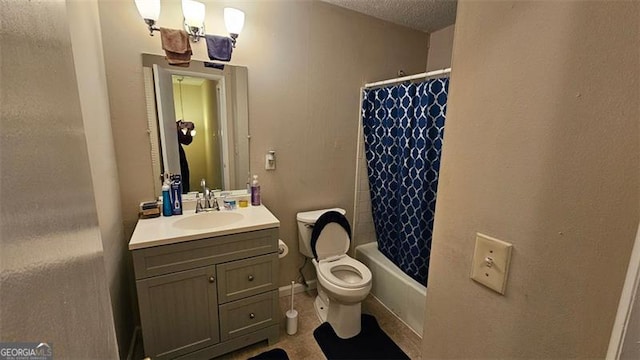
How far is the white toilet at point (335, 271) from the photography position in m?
1.79

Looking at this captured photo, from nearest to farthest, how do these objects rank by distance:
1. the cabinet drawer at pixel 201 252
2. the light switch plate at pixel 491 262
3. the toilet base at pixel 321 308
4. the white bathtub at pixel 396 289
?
1. the light switch plate at pixel 491 262
2. the cabinet drawer at pixel 201 252
3. the white bathtub at pixel 396 289
4. the toilet base at pixel 321 308

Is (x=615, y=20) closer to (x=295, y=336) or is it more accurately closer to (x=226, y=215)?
(x=226, y=215)

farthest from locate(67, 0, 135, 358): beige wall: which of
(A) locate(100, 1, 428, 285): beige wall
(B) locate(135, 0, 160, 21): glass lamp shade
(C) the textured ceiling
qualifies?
(C) the textured ceiling

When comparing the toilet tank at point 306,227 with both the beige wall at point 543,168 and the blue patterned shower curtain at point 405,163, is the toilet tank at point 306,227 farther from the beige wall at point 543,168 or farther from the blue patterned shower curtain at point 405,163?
the beige wall at point 543,168

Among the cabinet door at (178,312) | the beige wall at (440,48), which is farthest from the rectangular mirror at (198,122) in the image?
the beige wall at (440,48)

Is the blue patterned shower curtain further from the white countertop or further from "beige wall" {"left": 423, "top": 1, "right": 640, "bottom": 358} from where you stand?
"beige wall" {"left": 423, "top": 1, "right": 640, "bottom": 358}

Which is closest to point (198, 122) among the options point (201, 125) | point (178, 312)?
point (201, 125)

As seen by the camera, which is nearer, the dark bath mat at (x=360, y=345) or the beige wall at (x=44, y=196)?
the beige wall at (x=44, y=196)

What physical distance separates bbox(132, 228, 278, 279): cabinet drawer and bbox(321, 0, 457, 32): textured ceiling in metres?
1.77

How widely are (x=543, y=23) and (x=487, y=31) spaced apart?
0.10 meters

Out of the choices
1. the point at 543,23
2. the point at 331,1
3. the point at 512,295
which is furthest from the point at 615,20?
the point at 331,1

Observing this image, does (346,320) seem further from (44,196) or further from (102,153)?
(44,196)

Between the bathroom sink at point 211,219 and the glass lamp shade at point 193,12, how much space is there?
1167 mm

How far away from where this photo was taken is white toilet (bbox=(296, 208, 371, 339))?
179 centimetres
